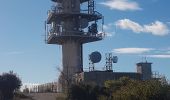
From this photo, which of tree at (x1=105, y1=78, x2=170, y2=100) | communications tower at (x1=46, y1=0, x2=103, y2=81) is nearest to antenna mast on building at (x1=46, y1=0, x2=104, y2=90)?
communications tower at (x1=46, y1=0, x2=103, y2=81)

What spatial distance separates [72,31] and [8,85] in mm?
19427

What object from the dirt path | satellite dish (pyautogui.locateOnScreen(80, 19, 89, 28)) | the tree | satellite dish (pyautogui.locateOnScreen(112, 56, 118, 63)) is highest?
satellite dish (pyautogui.locateOnScreen(80, 19, 89, 28))

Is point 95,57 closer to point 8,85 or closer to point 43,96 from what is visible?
point 43,96

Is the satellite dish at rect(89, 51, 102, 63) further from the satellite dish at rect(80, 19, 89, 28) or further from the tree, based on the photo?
the tree

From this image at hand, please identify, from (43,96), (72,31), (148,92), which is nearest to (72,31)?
(72,31)

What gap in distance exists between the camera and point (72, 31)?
94750 millimetres

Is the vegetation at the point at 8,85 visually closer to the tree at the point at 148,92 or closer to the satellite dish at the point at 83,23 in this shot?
the satellite dish at the point at 83,23

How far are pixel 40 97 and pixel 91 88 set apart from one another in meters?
15.8

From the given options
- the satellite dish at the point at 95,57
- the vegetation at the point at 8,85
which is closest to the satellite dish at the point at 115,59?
the satellite dish at the point at 95,57

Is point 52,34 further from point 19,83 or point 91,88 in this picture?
point 91,88

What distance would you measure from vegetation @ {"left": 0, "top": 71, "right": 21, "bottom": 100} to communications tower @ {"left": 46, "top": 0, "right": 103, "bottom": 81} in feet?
48.9

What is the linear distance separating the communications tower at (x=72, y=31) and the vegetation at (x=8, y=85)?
14.9m

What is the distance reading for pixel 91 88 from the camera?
69.9m

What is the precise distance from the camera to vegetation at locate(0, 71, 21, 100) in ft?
264
